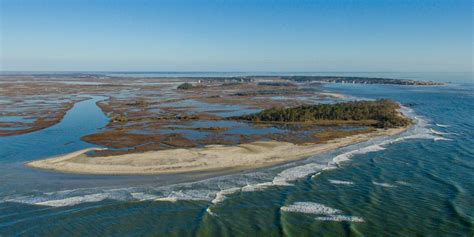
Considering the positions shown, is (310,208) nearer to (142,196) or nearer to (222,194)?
(222,194)

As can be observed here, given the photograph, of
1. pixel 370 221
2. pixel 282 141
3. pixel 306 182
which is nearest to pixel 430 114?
pixel 282 141

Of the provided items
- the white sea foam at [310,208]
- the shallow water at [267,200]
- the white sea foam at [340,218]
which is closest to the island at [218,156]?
the shallow water at [267,200]

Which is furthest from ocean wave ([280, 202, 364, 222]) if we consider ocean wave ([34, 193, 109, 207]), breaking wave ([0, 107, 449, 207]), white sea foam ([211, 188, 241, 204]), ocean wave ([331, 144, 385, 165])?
ocean wave ([34, 193, 109, 207])

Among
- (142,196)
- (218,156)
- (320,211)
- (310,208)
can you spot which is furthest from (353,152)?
(142,196)

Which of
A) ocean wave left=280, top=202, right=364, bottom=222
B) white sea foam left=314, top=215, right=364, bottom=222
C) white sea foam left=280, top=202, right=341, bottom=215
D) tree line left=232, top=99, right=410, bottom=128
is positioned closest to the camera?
white sea foam left=314, top=215, right=364, bottom=222

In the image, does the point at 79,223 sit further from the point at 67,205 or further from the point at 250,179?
the point at 250,179

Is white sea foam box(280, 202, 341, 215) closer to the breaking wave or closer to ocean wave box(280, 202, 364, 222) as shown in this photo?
ocean wave box(280, 202, 364, 222)
